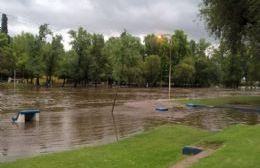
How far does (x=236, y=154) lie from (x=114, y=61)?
106638 mm

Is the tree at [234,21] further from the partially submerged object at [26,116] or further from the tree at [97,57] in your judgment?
the tree at [97,57]

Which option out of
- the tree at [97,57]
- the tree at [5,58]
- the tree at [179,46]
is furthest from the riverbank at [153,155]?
the tree at [179,46]

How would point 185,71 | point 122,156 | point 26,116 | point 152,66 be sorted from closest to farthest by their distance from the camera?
point 122,156
point 26,116
point 152,66
point 185,71

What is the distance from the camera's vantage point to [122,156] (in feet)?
39.5

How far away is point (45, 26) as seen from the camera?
98.0 metres

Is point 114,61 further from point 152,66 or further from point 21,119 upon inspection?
point 21,119

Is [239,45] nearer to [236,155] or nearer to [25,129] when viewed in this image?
[25,129]

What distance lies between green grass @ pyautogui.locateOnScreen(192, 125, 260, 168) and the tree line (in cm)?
5981

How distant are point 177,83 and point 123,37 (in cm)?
2443

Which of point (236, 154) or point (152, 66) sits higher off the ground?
point (152, 66)

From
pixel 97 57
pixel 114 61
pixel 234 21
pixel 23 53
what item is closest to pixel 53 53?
pixel 23 53

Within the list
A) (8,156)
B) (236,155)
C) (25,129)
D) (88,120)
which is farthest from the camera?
(88,120)

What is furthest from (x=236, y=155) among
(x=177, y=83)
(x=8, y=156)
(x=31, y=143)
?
(x=177, y=83)

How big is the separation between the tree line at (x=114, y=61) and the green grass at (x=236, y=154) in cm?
5981
